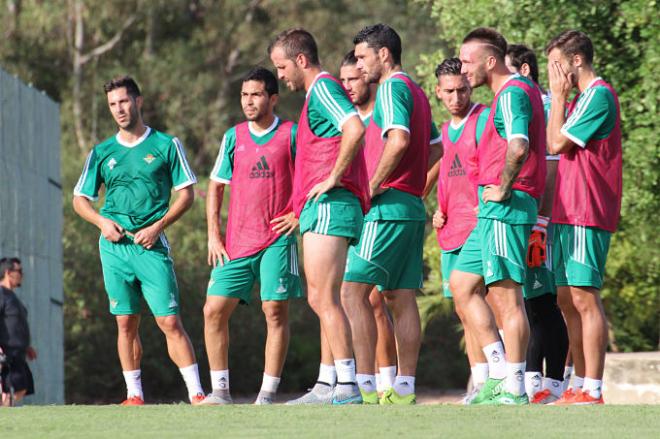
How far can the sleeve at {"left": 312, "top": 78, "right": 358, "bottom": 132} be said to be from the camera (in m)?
8.70

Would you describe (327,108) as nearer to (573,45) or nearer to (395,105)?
(395,105)

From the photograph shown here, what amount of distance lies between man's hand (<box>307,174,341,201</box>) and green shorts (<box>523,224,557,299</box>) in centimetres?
188

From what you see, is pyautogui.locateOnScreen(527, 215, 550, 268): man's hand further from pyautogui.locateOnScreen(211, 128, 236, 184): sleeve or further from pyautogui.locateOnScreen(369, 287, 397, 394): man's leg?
pyautogui.locateOnScreen(211, 128, 236, 184): sleeve

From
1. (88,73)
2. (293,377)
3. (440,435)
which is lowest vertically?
(293,377)

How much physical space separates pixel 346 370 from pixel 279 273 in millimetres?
1456

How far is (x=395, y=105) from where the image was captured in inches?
353

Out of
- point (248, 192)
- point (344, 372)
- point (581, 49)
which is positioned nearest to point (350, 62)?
point (248, 192)

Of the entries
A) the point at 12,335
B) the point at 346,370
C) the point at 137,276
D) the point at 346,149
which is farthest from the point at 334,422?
the point at 12,335

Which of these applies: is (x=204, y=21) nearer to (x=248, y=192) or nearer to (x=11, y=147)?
(x=11, y=147)

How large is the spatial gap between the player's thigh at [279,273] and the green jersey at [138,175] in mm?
854

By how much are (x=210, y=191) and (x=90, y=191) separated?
0.88 m

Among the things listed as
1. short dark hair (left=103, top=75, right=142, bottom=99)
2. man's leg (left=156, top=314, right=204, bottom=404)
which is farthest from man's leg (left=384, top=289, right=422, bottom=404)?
short dark hair (left=103, top=75, right=142, bottom=99)

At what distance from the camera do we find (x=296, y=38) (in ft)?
29.9

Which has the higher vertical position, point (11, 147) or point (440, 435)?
point (11, 147)
